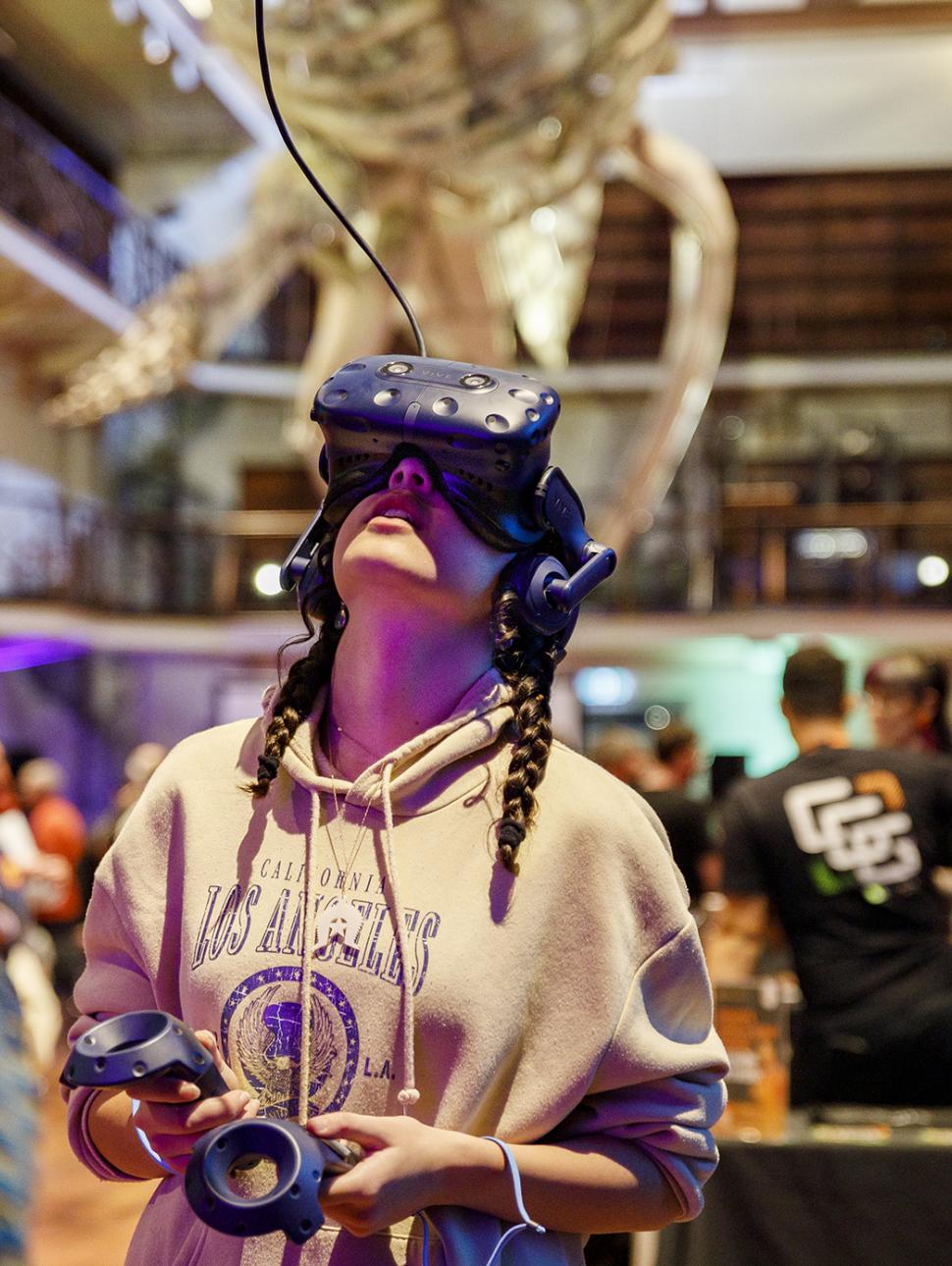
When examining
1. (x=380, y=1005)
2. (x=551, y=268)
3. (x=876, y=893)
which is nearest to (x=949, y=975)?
(x=876, y=893)

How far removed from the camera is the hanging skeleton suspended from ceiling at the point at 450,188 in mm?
5676

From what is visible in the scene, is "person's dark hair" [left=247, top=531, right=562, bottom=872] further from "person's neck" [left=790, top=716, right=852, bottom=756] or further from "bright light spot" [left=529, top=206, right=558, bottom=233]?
"bright light spot" [left=529, top=206, right=558, bottom=233]

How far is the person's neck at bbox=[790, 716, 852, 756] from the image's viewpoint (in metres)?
3.18

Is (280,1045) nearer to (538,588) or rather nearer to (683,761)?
(538,588)

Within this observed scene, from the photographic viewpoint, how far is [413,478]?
1.29 metres

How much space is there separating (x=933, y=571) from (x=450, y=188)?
28.8 ft

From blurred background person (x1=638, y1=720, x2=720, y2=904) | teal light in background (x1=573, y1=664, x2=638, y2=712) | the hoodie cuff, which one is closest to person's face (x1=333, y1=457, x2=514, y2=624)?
the hoodie cuff

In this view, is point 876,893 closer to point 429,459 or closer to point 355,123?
point 429,459

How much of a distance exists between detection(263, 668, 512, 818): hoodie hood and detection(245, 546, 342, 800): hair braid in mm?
15

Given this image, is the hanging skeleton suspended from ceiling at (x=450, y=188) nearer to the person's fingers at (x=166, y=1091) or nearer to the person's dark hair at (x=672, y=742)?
the person's dark hair at (x=672, y=742)

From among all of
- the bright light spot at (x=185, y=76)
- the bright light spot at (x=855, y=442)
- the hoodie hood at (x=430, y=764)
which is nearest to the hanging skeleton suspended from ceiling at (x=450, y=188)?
the hoodie hood at (x=430, y=764)

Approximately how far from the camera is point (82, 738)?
50.2 feet

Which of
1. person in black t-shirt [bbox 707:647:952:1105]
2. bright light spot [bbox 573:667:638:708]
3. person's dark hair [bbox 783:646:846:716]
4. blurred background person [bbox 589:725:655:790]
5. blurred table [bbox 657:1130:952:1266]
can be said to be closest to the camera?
blurred table [bbox 657:1130:952:1266]

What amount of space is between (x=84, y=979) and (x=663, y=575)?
1397 centimetres
